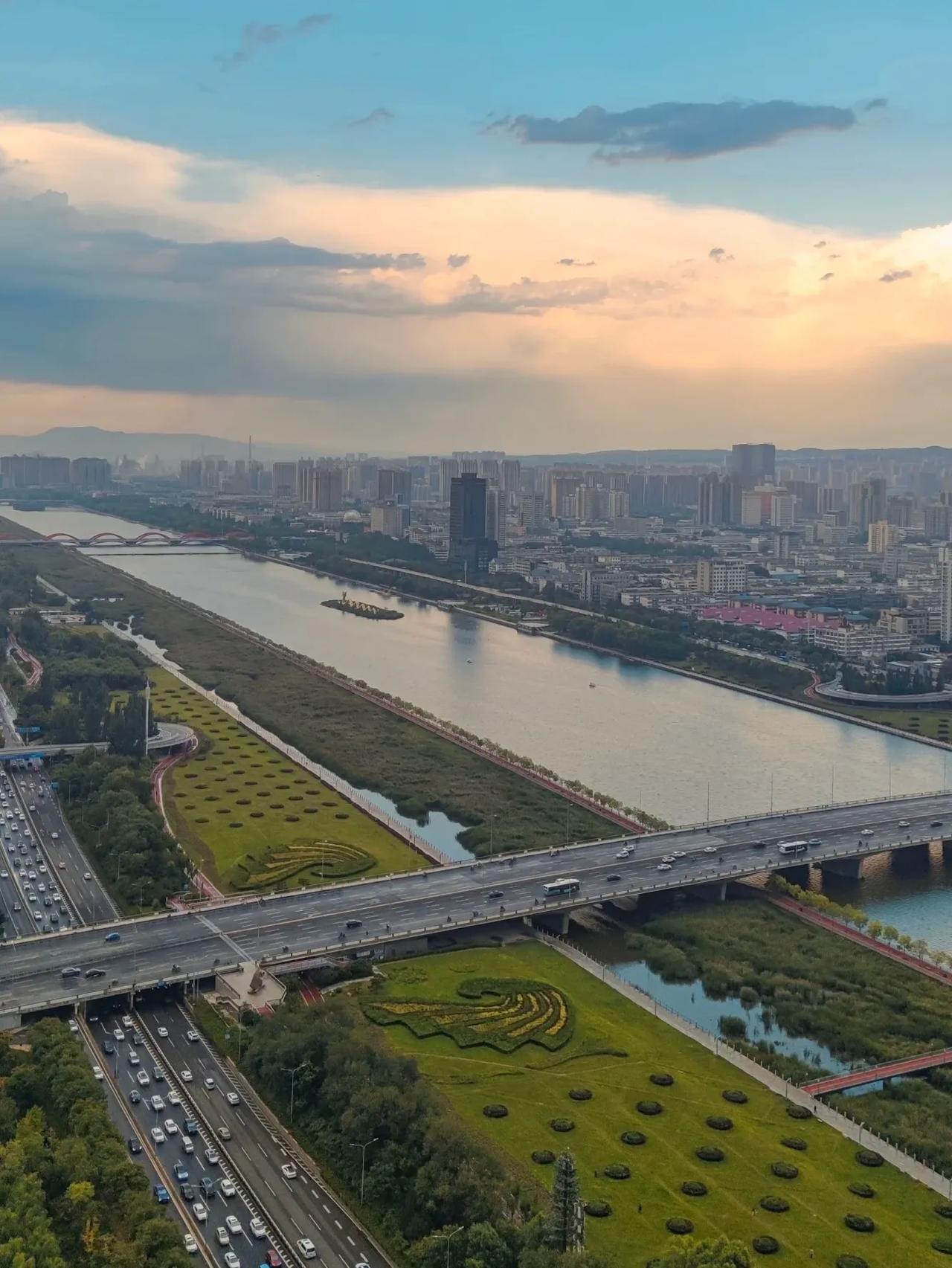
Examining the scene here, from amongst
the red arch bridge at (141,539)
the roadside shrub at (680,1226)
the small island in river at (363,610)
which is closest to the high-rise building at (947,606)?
the small island in river at (363,610)

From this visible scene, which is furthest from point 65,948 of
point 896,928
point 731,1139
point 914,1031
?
point 896,928

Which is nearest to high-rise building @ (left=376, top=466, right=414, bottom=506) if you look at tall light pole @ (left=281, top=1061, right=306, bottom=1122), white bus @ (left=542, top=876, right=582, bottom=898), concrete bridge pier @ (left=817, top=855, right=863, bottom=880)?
concrete bridge pier @ (left=817, top=855, right=863, bottom=880)

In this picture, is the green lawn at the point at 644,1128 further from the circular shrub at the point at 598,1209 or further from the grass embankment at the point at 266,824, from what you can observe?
the grass embankment at the point at 266,824

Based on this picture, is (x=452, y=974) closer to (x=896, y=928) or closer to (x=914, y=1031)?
(x=914, y=1031)

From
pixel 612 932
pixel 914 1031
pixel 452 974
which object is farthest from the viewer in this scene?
pixel 612 932

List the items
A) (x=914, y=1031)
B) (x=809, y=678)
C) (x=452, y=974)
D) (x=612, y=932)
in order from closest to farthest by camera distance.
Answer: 1. (x=914, y=1031)
2. (x=452, y=974)
3. (x=612, y=932)
4. (x=809, y=678)

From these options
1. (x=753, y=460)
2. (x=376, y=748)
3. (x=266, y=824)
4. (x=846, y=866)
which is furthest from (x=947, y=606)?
(x=753, y=460)

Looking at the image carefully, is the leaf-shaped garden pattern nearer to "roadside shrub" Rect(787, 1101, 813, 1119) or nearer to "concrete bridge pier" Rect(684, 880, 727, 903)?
"roadside shrub" Rect(787, 1101, 813, 1119)
